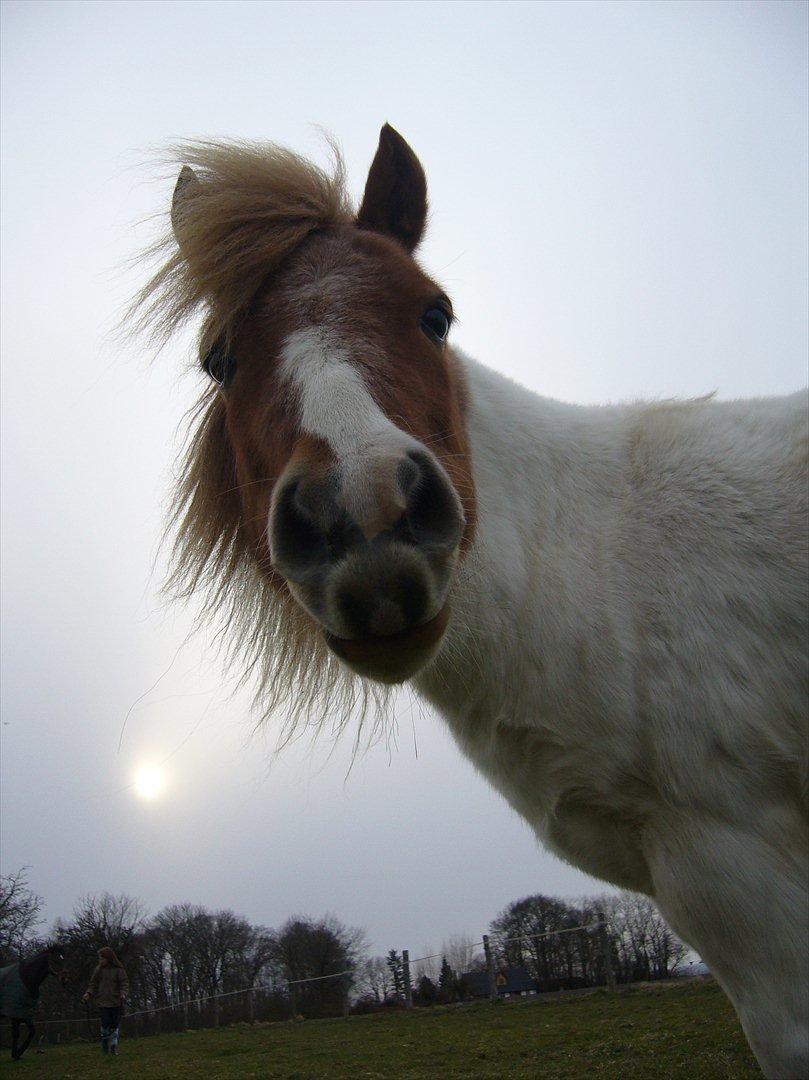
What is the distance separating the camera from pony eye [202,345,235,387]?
2.64 metres

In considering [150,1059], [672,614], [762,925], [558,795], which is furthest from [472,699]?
[150,1059]

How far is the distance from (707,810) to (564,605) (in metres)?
0.74

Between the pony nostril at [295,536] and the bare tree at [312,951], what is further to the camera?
the bare tree at [312,951]

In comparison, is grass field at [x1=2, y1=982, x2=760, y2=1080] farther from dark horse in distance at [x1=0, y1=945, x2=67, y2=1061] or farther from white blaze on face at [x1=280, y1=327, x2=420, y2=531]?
white blaze on face at [x1=280, y1=327, x2=420, y2=531]

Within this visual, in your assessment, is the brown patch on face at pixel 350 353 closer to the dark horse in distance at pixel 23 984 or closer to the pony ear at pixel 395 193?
the pony ear at pixel 395 193

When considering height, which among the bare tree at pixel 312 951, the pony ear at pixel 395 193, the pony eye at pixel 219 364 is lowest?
the bare tree at pixel 312 951

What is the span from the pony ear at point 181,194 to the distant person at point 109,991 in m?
14.9

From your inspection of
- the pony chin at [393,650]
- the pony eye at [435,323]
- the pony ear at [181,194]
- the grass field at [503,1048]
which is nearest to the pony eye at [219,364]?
the pony ear at [181,194]

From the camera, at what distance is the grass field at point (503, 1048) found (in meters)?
6.21

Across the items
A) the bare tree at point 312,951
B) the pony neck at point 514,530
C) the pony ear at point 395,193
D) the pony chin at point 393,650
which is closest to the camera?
the pony chin at point 393,650

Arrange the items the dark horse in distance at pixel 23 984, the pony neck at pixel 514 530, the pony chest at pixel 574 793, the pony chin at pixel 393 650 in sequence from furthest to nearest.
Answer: the dark horse in distance at pixel 23 984, the pony neck at pixel 514 530, the pony chest at pixel 574 793, the pony chin at pixel 393 650

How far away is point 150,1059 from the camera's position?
484 inches

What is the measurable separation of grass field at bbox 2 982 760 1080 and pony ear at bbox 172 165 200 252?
6346 mm

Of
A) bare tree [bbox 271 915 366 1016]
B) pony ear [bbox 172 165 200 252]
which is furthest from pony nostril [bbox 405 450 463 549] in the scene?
bare tree [bbox 271 915 366 1016]
